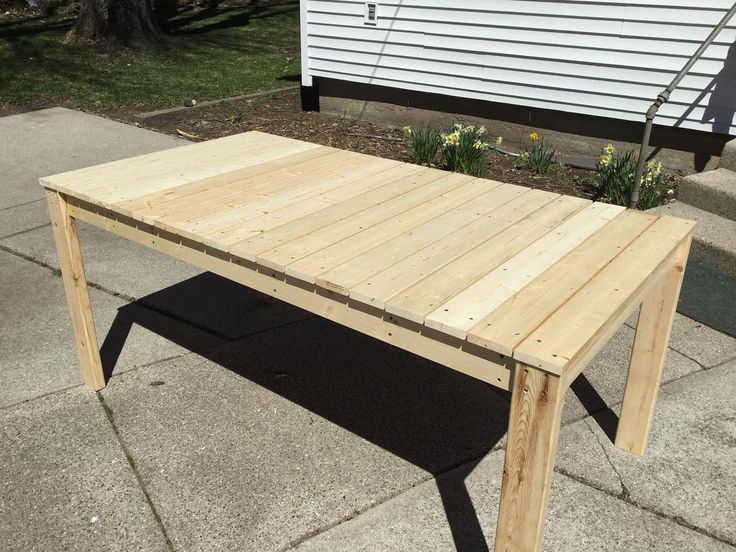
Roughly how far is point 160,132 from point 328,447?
6027 millimetres

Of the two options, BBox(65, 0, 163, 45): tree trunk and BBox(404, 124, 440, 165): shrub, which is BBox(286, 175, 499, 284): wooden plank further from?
BBox(65, 0, 163, 45): tree trunk

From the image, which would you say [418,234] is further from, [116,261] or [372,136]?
[372,136]

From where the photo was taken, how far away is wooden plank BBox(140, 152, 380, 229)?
2.76m

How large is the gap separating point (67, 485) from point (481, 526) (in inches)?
63.2

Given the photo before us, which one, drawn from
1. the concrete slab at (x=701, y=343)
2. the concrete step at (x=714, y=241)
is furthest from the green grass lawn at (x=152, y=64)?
the concrete slab at (x=701, y=343)

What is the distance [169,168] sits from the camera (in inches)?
137

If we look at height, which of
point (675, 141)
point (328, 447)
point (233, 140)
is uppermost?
point (233, 140)

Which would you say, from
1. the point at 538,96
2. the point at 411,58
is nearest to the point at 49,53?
the point at 411,58

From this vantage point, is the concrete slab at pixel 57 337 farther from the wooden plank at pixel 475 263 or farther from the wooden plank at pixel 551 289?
the wooden plank at pixel 551 289

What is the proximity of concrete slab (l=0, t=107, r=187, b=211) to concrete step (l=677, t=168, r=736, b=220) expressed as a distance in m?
4.95

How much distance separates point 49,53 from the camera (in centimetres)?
1204

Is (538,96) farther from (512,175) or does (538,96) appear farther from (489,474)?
(489,474)

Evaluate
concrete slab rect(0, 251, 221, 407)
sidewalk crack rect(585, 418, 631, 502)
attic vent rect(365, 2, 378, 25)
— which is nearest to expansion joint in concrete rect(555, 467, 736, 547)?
sidewalk crack rect(585, 418, 631, 502)

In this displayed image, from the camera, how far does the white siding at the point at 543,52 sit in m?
6.10
